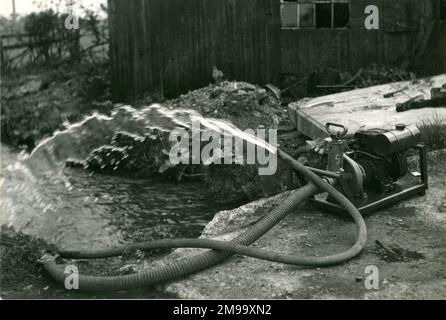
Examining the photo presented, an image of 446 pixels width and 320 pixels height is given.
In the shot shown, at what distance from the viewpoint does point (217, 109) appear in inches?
334

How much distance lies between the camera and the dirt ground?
156 inches

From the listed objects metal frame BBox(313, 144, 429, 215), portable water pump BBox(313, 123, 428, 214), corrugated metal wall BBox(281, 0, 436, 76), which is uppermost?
corrugated metal wall BBox(281, 0, 436, 76)

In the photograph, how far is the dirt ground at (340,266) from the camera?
397 centimetres

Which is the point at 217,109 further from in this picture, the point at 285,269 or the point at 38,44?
the point at 38,44

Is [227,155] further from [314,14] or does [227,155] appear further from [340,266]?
[314,14]

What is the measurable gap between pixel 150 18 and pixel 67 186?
4231 millimetres

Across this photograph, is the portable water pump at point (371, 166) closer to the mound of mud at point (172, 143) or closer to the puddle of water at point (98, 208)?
the mound of mud at point (172, 143)

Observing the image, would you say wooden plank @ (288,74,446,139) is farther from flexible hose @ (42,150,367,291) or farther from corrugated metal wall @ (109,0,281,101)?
flexible hose @ (42,150,367,291)

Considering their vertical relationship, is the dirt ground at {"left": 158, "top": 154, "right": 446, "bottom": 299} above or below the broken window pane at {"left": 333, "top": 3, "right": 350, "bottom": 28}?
below

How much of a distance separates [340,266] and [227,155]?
284 cm

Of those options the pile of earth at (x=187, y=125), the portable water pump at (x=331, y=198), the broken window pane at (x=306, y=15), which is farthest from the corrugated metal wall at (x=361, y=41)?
the portable water pump at (x=331, y=198)

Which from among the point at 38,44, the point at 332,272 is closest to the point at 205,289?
the point at 332,272

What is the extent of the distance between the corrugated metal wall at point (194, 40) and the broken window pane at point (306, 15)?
42 centimetres

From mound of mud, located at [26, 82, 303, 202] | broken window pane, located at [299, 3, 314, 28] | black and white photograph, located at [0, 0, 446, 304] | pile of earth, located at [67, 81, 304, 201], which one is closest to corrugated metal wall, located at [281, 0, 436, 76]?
A: black and white photograph, located at [0, 0, 446, 304]
